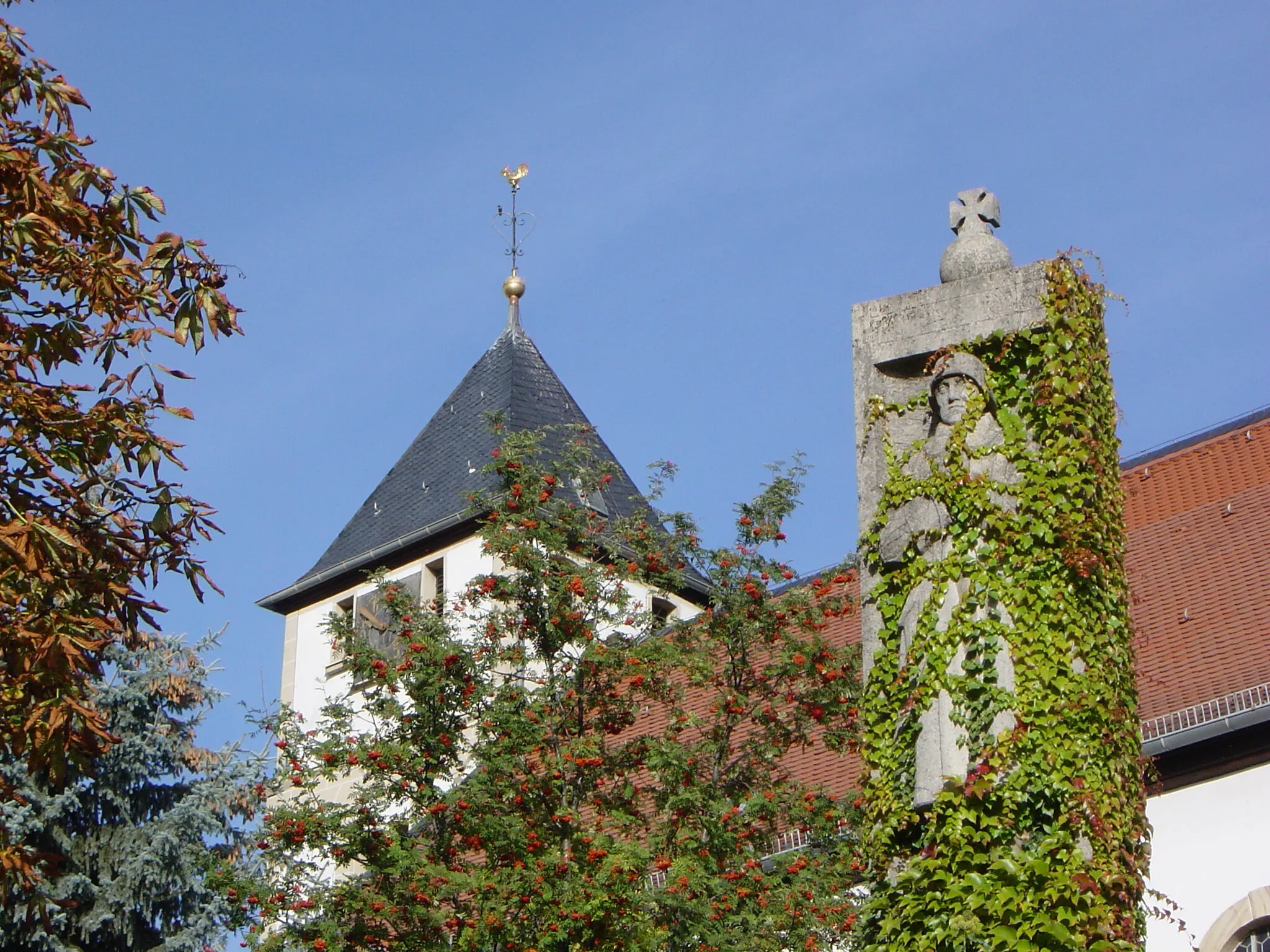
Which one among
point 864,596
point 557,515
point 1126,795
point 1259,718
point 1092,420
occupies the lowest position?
point 1126,795

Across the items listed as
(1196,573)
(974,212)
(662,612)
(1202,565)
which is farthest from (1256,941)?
(974,212)

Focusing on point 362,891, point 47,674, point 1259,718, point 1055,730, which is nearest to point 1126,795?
point 1055,730

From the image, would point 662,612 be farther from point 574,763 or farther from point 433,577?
point 433,577

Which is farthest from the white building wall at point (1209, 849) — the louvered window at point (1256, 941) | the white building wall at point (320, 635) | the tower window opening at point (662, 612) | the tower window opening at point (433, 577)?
the tower window opening at point (433, 577)

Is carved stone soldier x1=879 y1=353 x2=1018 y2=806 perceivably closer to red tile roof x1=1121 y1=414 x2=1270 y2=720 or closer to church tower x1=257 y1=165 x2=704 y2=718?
red tile roof x1=1121 y1=414 x2=1270 y2=720

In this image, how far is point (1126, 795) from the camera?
240 inches

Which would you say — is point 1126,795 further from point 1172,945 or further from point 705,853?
point 1172,945

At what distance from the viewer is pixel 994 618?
6410mm

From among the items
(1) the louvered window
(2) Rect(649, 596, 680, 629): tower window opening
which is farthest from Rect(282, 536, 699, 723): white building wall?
(1) the louvered window

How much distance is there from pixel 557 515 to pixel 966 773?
852 centimetres

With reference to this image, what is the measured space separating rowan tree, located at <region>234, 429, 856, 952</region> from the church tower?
10932 millimetres

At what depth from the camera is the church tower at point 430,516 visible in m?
26.8

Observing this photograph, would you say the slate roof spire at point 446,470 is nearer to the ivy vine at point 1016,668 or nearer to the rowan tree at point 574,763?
the rowan tree at point 574,763

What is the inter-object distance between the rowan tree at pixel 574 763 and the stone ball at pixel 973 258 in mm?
5615
